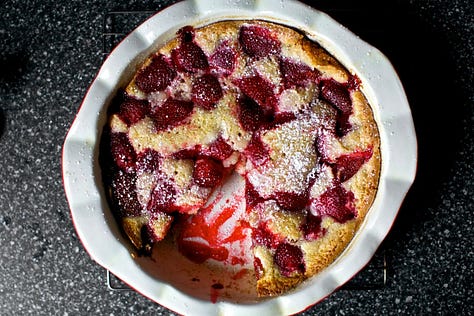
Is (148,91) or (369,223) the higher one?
(148,91)

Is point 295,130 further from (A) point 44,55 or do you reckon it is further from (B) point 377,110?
(A) point 44,55

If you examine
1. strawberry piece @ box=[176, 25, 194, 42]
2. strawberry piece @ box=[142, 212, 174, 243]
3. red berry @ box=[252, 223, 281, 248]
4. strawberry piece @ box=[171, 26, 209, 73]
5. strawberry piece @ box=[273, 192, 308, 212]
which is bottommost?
strawberry piece @ box=[142, 212, 174, 243]

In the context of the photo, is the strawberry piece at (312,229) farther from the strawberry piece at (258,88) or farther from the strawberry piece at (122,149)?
the strawberry piece at (122,149)

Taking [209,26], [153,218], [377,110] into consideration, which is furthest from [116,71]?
[377,110]

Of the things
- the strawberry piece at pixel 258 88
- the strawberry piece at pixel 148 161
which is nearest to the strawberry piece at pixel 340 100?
the strawberry piece at pixel 258 88

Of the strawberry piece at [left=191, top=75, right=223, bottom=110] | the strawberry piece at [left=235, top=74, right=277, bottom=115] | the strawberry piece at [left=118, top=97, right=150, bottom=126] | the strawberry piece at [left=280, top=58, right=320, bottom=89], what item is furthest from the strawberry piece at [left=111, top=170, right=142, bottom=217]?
the strawberry piece at [left=280, top=58, right=320, bottom=89]

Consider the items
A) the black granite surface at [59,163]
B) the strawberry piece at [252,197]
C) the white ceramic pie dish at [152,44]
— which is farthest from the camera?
the black granite surface at [59,163]

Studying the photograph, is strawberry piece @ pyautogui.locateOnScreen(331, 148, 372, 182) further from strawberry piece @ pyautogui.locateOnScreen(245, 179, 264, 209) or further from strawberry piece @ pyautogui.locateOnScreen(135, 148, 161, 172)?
Result: strawberry piece @ pyautogui.locateOnScreen(135, 148, 161, 172)
